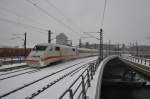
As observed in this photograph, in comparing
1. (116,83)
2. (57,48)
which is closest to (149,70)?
(116,83)

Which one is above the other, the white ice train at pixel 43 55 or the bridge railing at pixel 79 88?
the white ice train at pixel 43 55

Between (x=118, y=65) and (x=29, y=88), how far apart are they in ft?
163

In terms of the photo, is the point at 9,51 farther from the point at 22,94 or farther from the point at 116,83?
the point at 22,94

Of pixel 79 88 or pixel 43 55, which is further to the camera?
pixel 43 55

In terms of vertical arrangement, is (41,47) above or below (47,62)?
above

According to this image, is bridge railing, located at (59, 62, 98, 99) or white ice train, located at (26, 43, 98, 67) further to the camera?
white ice train, located at (26, 43, 98, 67)

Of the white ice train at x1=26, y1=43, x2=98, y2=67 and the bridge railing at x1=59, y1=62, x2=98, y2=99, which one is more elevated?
the white ice train at x1=26, y1=43, x2=98, y2=67

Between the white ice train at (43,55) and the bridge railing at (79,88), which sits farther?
the white ice train at (43,55)

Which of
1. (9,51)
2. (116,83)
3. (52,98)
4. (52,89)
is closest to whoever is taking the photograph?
(52,98)

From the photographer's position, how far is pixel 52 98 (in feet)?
27.7

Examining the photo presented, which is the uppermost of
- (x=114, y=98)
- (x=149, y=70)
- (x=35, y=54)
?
(x=35, y=54)

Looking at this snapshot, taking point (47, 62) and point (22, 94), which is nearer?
point (22, 94)

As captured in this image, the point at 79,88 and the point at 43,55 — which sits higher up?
the point at 43,55

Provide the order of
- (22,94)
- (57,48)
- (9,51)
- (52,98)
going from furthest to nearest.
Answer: (9,51)
(57,48)
(22,94)
(52,98)
